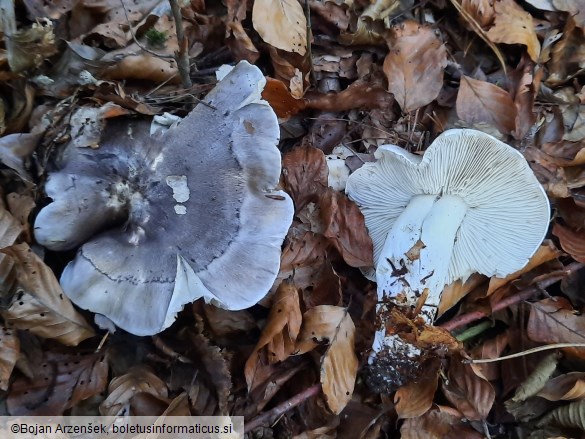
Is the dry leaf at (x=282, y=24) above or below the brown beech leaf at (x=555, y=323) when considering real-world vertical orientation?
above

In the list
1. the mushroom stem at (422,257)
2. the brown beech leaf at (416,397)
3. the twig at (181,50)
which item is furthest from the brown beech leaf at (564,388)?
the twig at (181,50)

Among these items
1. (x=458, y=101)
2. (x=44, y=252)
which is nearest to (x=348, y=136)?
(x=458, y=101)

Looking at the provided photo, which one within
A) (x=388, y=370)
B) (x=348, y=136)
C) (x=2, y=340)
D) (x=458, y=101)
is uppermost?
(x=458, y=101)

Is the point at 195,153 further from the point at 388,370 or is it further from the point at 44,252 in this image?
the point at 388,370

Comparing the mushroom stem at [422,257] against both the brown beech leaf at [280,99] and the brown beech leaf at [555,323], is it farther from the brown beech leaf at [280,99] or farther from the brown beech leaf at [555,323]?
the brown beech leaf at [280,99]

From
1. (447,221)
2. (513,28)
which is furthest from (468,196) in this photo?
(513,28)

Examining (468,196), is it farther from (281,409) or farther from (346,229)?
(281,409)
